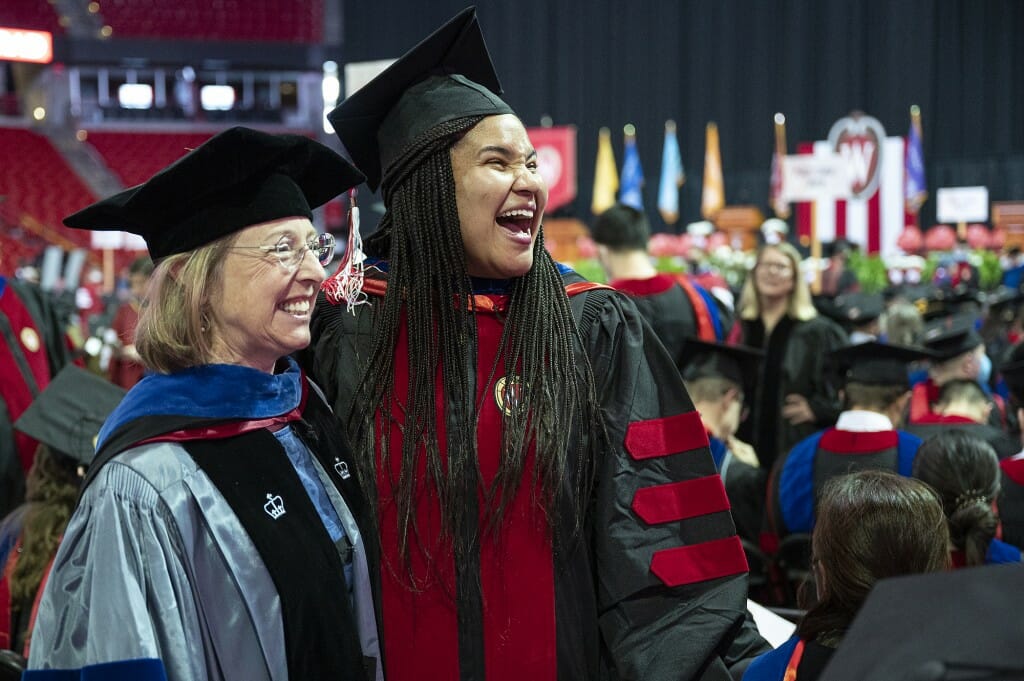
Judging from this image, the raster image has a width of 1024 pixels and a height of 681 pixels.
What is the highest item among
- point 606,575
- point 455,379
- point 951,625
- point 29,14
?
point 29,14

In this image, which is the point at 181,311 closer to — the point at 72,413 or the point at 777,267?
the point at 72,413

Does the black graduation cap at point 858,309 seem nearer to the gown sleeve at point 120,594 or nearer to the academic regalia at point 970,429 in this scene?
the academic regalia at point 970,429

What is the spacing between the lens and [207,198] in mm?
1666

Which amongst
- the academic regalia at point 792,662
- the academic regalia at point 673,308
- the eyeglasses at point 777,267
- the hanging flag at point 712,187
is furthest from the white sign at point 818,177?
the hanging flag at point 712,187

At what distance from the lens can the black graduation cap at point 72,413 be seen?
9.68 ft

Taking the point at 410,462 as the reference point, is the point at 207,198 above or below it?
above

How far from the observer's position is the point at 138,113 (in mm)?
27734

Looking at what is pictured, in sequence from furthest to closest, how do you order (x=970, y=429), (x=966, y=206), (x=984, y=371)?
1. (x=966, y=206)
2. (x=984, y=371)
3. (x=970, y=429)

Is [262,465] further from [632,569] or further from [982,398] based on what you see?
[982,398]

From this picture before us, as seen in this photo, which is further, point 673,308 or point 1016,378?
point 673,308

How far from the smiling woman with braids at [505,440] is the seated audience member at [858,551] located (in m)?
0.09

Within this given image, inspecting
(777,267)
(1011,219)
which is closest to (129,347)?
(777,267)

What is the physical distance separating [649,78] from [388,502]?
87.7ft

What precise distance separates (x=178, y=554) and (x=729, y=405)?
9.78 ft
